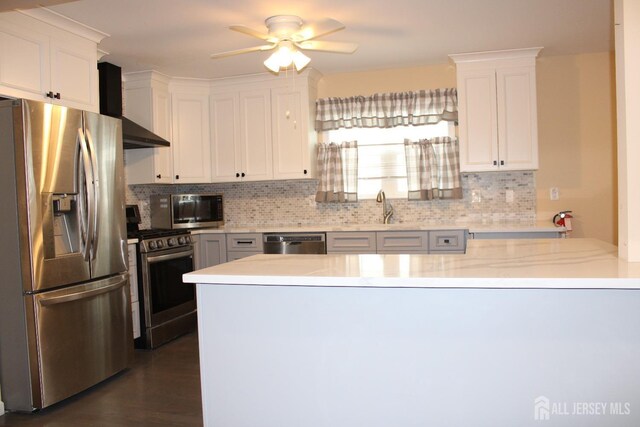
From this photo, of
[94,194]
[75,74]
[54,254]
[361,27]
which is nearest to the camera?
[54,254]

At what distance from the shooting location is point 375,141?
4.99m

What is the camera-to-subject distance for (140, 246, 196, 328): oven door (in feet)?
13.1

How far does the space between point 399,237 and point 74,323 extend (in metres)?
2.53

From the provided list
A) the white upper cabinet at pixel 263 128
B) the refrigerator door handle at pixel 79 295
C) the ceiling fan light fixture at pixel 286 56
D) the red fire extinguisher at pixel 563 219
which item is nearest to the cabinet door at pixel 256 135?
the white upper cabinet at pixel 263 128

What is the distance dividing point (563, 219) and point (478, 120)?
1109 millimetres

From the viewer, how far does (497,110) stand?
437 centimetres

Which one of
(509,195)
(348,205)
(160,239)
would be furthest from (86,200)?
(509,195)

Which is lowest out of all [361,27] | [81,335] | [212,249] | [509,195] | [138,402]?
[138,402]

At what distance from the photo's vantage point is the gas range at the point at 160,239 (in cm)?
397

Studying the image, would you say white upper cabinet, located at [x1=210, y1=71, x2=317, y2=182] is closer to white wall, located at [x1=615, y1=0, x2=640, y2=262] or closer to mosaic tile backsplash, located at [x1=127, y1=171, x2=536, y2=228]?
mosaic tile backsplash, located at [x1=127, y1=171, x2=536, y2=228]

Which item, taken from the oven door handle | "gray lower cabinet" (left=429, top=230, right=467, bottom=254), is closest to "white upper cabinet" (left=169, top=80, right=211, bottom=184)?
the oven door handle

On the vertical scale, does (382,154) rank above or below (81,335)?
above

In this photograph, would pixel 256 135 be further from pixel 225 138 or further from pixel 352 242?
pixel 352 242

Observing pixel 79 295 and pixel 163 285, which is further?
pixel 163 285
